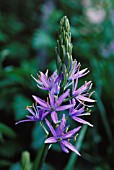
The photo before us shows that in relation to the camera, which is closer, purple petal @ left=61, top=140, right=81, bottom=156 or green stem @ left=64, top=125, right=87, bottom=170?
purple petal @ left=61, top=140, right=81, bottom=156

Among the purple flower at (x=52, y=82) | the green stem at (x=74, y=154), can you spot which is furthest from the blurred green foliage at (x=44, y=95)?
the purple flower at (x=52, y=82)

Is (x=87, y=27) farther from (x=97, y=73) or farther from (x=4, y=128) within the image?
(x=4, y=128)

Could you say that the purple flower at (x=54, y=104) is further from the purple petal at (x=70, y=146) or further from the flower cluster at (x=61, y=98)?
the purple petal at (x=70, y=146)

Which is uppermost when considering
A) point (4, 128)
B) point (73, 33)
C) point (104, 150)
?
point (73, 33)

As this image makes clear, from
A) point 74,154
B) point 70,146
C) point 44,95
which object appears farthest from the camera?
point 44,95

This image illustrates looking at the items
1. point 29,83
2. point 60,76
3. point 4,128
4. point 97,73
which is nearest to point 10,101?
point 29,83

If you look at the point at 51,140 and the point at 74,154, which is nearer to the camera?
the point at 51,140

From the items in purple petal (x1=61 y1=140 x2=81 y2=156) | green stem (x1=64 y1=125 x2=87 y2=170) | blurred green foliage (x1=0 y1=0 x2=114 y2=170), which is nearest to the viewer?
purple petal (x1=61 y1=140 x2=81 y2=156)

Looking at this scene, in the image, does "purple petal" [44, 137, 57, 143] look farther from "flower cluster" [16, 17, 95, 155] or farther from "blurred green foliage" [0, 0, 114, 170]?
"blurred green foliage" [0, 0, 114, 170]

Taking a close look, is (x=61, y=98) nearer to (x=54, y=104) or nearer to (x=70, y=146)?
(x=54, y=104)

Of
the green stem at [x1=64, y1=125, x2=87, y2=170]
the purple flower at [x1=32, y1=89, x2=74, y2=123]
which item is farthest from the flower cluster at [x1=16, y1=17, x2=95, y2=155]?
the green stem at [x1=64, y1=125, x2=87, y2=170]

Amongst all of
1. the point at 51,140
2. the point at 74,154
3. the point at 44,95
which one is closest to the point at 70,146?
the point at 51,140
